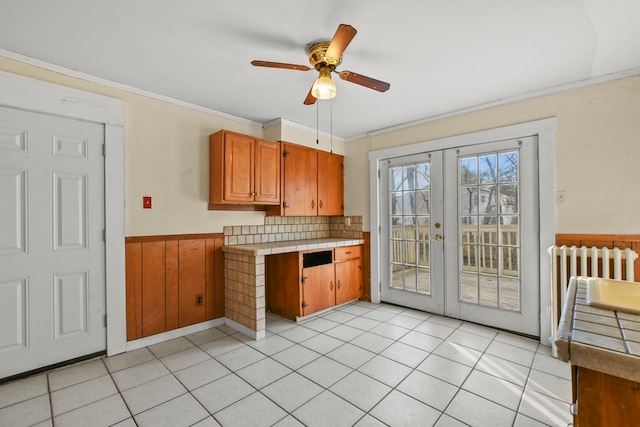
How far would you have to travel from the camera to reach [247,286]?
3.03m

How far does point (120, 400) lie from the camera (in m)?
1.98

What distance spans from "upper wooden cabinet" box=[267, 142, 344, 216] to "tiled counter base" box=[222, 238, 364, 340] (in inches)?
26.4

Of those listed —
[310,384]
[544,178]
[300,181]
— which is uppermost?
[300,181]

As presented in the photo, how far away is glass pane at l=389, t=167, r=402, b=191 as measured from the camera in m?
3.97

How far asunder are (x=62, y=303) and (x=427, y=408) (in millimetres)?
2950

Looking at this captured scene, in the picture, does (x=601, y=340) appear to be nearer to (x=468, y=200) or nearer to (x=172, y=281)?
(x=468, y=200)

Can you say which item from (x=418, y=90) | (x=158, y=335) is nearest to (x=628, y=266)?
(x=418, y=90)

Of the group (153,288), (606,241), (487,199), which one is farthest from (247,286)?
(606,241)

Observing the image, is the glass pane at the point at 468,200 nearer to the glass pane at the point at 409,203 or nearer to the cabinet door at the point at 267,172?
the glass pane at the point at 409,203

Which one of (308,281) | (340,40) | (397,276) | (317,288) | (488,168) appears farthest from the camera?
(397,276)

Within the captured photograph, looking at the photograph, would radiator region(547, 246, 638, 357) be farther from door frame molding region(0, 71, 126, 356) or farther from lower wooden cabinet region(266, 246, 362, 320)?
door frame molding region(0, 71, 126, 356)

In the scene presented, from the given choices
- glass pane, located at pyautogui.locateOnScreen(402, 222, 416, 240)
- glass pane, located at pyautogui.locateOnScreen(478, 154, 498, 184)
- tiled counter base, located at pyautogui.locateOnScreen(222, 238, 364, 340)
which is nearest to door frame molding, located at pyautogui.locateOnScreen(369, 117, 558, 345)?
glass pane, located at pyautogui.locateOnScreen(478, 154, 498, 184)

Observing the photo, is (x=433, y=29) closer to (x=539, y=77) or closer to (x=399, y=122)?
(x=539, y=77)

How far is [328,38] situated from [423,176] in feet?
7.41
